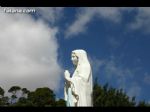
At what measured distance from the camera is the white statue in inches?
430

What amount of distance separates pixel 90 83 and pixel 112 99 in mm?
19978

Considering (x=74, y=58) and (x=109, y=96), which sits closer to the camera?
(x=74, y=58)

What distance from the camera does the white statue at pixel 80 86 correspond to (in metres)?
10.9

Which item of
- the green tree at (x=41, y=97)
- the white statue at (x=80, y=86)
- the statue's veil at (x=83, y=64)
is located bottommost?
the white statue at (x=80, y=86)

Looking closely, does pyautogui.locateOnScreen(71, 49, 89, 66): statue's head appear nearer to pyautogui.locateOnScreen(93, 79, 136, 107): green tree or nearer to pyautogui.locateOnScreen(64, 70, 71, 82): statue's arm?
pyautogui.locateOnScreen(64, 70, 71, 82): statue's arm

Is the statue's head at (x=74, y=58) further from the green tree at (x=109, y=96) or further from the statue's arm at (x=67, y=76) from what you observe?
the green tree at (x=109, y=96)

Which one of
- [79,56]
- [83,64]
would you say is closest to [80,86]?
[83,64]

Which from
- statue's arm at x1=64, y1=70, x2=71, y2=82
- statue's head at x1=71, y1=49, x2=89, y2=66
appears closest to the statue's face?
statue's head at x1=71, y1=49, x2=89, y2=66

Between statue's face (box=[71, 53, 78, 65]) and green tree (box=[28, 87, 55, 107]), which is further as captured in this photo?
green tree (box=[28, 87, 55, 107])

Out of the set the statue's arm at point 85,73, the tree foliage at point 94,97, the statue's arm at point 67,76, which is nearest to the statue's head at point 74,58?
the statue's arm at point 85,73

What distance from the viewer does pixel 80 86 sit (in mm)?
10945

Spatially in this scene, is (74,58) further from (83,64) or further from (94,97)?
(94,97)
